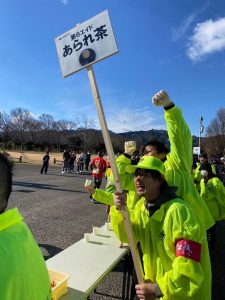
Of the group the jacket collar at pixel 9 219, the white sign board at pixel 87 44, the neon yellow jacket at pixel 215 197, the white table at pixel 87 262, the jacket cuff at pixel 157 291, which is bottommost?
the neon yellow jacket at pixel 215 197

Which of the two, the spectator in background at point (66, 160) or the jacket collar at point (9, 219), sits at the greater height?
the jacket collar at point (9, 219)

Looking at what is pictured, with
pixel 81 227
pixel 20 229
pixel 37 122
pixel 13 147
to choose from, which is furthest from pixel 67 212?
pixel 37 122

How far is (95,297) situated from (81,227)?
3.63 meters

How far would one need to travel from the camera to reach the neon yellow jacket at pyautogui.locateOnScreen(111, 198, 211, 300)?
5.93 feet

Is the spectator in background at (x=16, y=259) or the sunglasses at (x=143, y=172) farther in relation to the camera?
the sunglasses at (x=143, y=172)

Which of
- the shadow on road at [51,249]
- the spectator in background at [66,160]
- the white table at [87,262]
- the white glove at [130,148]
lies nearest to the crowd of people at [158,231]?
the white table at [87,262]

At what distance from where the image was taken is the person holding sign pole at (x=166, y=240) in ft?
5.95

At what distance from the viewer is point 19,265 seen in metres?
1.06

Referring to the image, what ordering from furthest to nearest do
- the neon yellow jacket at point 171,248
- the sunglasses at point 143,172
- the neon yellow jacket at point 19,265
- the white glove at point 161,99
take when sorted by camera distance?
the white glove at point 161,99
the sunglasses at point 143,172
the neon yellow jacket at point 171,248
the neon yellow jacket at point 19,265

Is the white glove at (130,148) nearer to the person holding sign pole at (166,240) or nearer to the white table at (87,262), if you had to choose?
the white table at (87,262)

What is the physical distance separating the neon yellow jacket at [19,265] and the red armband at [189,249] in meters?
0.89

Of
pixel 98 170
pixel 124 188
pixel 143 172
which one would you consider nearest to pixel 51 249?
pixel 124 188

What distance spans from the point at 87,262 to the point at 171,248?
1212 mm

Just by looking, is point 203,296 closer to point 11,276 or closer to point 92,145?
point 11,276
